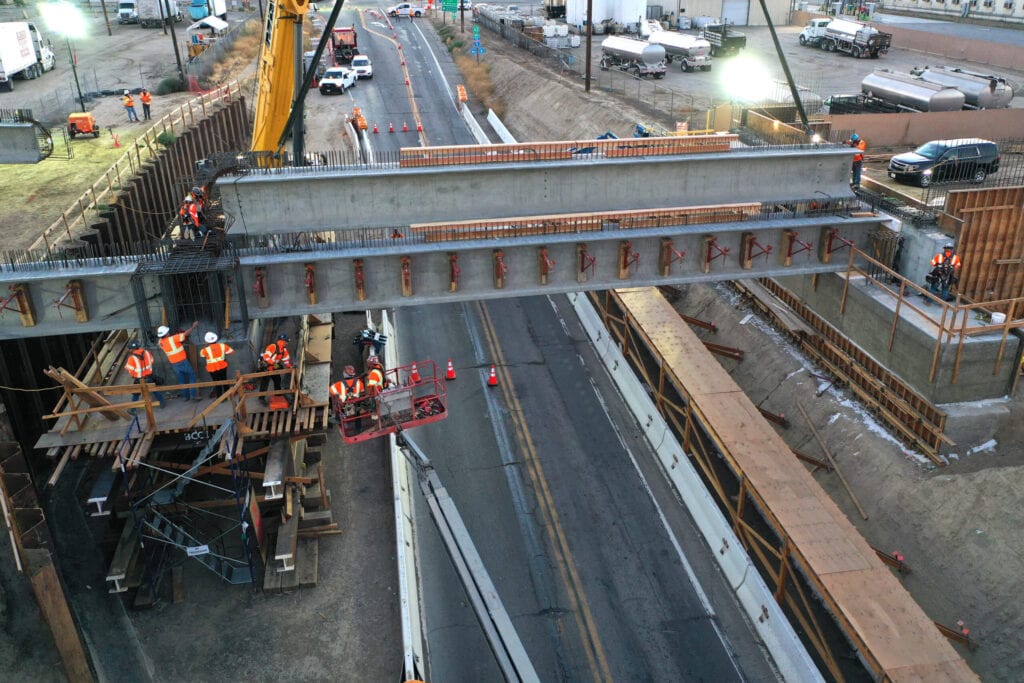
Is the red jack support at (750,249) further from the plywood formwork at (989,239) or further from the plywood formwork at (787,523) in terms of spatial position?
the plywood formwork at (989,239)

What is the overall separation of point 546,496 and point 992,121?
3126cm

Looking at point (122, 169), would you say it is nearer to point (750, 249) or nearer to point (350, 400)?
point (350, 400)

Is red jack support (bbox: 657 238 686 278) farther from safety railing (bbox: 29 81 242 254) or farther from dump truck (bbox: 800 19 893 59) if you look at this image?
dump truck (bbox: 800 19 893 59)

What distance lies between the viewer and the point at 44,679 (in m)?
16.1

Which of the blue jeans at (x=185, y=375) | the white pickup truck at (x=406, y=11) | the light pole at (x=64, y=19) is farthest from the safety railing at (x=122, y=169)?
the white pickup truck at (x=406, y=11)

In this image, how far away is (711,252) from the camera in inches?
913

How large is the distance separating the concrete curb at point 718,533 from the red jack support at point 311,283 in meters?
10.0

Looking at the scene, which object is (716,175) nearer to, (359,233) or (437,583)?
(359,233)

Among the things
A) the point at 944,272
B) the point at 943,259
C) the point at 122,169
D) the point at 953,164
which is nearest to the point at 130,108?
the point at 122,169

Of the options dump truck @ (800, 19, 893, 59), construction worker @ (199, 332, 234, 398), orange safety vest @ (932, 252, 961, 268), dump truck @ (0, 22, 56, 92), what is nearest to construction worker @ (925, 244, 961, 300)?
orange safety vest @ (932, 252, 961, 268)

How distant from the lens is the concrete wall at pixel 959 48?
6044 cm

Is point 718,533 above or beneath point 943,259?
beneath

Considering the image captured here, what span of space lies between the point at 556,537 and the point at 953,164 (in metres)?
22.1

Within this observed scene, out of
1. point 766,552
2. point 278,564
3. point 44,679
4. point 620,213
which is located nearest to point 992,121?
point 620,213
